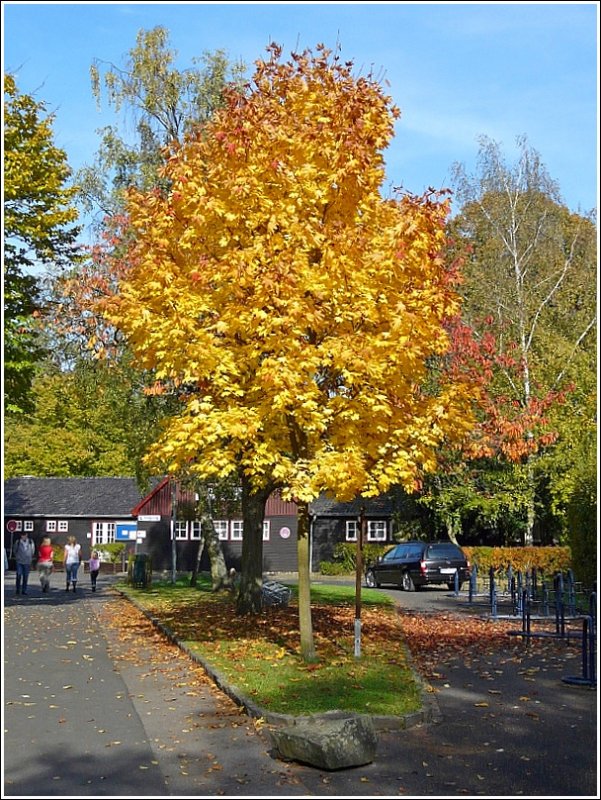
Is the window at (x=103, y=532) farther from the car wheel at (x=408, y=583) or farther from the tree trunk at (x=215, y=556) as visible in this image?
the car wheel at (x=408, y=583)

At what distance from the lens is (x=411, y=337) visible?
1331 centimetres

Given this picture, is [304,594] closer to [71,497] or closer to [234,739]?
[234,739]

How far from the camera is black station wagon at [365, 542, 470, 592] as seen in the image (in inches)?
1337

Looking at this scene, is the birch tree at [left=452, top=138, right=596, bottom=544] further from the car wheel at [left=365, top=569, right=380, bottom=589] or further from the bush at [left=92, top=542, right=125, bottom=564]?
the bush at [left=92, top=542, right=125, bottom=564]

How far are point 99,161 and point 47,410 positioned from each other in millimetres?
23949

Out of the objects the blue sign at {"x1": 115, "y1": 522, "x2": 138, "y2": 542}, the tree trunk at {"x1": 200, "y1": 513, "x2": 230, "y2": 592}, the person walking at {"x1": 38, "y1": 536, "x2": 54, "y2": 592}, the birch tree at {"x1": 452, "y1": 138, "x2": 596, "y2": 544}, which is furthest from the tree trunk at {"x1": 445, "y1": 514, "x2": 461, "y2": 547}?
the blue sign at {"x1": 115, "y1": 522, "x2": 138, "y2": 542}

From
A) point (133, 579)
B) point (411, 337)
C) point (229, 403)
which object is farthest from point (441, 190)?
point (133, 579)

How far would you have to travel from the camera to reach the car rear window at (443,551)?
34.2 metres

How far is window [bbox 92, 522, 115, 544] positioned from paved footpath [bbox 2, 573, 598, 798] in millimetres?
46594

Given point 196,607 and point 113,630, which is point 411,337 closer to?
point 113,630

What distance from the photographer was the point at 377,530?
5456 cm

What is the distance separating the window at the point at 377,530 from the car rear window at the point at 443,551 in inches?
776

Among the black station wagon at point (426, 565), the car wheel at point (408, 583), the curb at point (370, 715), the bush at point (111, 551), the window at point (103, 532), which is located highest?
the curb at point (370, 715)

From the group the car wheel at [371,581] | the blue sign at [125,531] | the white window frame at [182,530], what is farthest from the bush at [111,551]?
the car wheel at [371,581]
